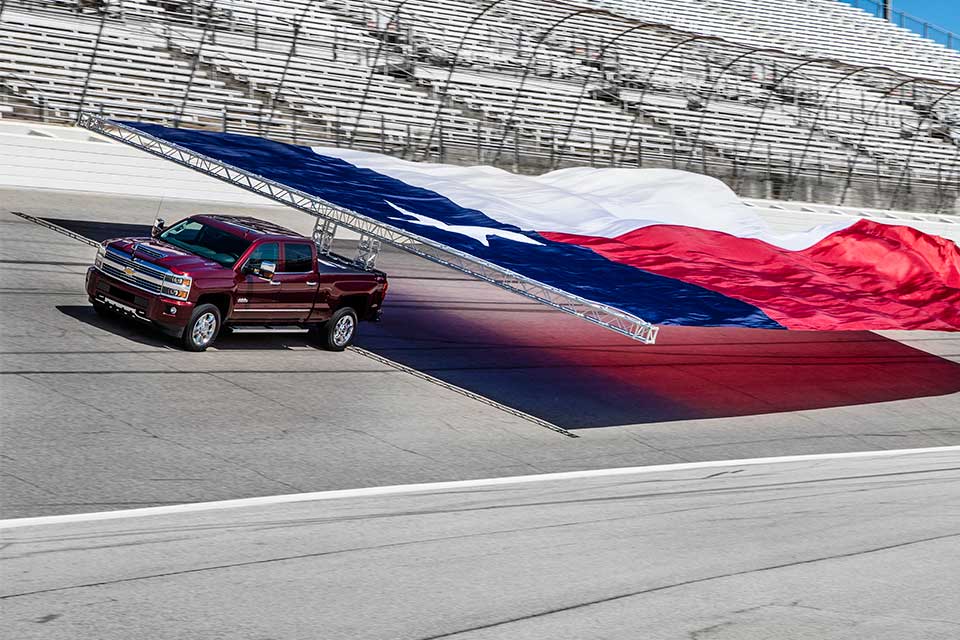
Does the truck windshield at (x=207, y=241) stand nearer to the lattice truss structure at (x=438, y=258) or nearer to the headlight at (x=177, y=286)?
the headlight at (x=177, y=286)

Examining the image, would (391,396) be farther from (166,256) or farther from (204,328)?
(166,256)

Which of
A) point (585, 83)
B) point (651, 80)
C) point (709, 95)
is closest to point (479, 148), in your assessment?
point (585, 83)

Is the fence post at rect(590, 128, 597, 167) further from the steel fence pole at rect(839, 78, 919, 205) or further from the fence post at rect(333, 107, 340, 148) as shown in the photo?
the steel fence pole at rect(839, 78, 919, 205)

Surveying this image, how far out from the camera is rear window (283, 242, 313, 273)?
50.7ft

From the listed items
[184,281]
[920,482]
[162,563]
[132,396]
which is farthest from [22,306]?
[920,482]

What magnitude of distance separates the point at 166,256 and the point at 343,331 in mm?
3033

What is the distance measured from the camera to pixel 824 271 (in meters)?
19.8

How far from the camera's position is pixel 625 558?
9016mm

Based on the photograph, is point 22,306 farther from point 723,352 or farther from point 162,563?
point 723,352

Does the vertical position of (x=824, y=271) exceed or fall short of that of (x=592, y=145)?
it falls short

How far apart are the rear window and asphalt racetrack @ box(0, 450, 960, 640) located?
17.9 feet

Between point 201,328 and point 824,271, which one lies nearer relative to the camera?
point 201,328

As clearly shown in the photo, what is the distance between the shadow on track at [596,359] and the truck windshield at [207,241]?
1.24 m

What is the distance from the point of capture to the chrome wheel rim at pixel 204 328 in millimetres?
14364
